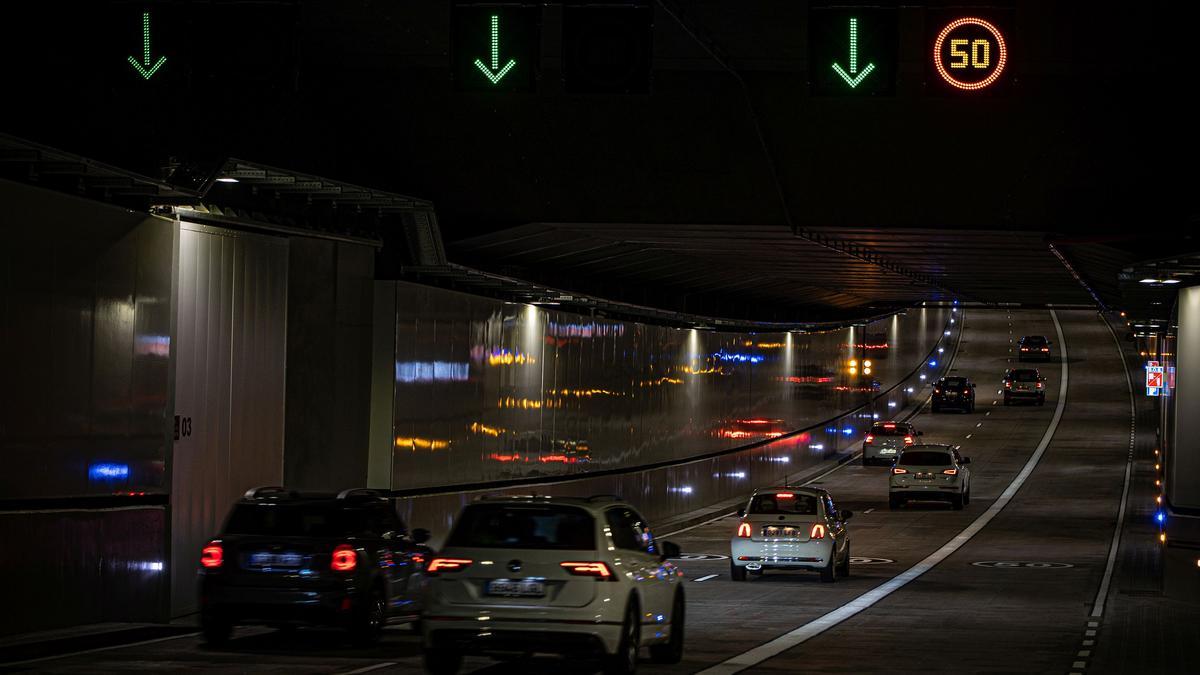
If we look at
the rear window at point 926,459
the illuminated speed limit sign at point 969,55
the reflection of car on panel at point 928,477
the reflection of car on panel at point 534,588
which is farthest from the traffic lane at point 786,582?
the illuminated speed limit sign at point 969,55

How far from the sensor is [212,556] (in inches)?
636

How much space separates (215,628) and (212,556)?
697mm

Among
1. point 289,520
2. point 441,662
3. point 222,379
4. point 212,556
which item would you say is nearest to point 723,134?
point 222,379

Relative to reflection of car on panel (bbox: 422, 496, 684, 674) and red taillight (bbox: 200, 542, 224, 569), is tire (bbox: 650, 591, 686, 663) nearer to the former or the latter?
reflection of car on panel (bbox: 422, 496, 684, 674)

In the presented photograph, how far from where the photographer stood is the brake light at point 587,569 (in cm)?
1406

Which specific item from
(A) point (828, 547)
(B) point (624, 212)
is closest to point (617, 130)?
(B) point (624, 212)

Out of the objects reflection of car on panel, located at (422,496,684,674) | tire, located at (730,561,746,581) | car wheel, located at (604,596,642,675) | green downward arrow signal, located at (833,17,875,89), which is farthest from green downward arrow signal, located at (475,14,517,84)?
tire, located at (730,561,746,581)

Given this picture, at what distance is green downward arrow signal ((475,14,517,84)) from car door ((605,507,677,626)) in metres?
3.94

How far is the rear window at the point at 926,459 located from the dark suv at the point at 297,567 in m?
30.6

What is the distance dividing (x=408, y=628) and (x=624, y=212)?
28.2 ft

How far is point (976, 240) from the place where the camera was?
95.4ft

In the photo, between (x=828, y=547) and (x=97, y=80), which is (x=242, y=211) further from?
(x=828, y=547)

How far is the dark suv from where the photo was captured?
631 inches

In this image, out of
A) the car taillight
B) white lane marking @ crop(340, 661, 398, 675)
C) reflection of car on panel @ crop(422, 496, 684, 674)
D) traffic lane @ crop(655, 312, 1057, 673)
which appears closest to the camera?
reflection of car on panel @ crop(422, 496, 684, 674)
